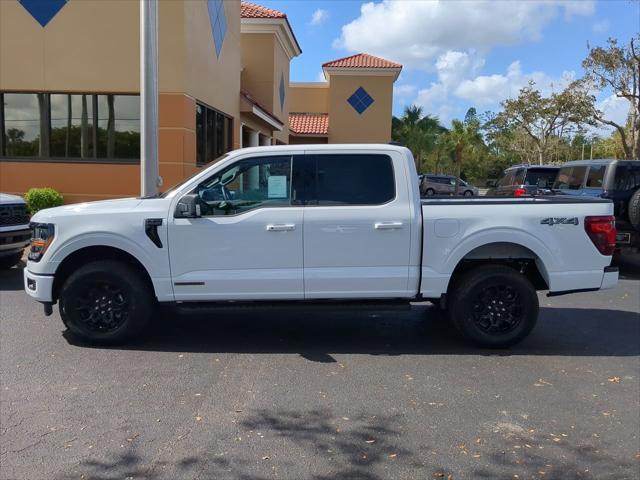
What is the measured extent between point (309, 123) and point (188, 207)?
92.9ft

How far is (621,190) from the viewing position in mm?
9867

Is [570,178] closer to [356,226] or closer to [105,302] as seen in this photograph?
[356,226]

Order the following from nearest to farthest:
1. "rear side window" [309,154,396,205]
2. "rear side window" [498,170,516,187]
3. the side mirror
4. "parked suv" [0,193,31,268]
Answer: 1. the side mirror
2. "rear side window" [309,154,396,205]
3. "parked suv" [0,193,31,268]
4. "rear side window" [498,170,516,187]

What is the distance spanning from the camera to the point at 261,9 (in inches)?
858

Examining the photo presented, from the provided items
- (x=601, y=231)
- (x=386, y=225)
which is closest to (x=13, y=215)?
(x=386, y=225)

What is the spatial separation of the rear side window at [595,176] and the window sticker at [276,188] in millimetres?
7164

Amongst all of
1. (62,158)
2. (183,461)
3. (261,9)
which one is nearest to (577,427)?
(183,461)

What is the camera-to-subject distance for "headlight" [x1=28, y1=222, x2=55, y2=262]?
5.48 meters

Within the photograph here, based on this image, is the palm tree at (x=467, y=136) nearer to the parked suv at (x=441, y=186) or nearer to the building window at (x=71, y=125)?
the parked suv at (x=441, y=186)

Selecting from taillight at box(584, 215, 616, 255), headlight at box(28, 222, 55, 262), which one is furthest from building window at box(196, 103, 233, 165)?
taillight at box(584, 215, 616, 255)

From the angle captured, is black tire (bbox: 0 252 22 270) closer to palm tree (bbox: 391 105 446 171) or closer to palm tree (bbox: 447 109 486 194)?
palm tree (bbox: 391 105 446 171)

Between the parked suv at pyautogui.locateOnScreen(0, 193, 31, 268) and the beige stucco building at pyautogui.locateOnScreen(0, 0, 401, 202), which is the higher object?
the beige stucco building at pyautogui.locateOnScreen(0, 0, 401, 202)

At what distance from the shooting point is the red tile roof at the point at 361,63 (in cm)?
3198

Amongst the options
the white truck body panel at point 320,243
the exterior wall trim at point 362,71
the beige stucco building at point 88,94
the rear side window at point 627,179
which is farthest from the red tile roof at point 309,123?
the white truck body panel at point 320,243
